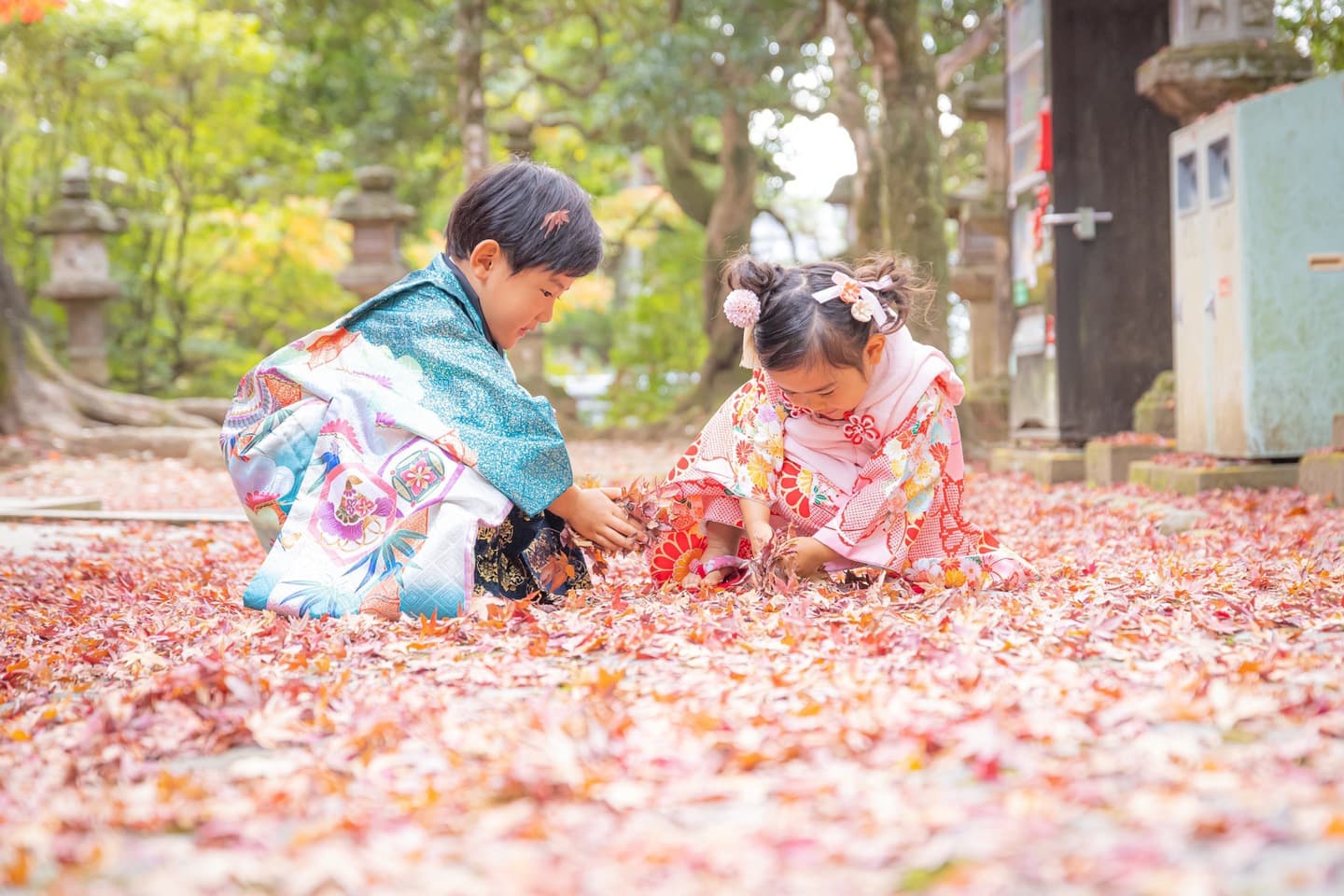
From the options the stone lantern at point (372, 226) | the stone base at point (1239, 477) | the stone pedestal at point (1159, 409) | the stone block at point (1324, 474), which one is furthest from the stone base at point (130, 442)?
the stone block at point (1324, 474)

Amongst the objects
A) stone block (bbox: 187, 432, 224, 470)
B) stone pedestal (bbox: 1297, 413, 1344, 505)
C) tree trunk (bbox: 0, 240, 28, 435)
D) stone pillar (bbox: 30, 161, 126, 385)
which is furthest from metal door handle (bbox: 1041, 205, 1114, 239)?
stone pillar (bbox: 30, 161, 126, 385)

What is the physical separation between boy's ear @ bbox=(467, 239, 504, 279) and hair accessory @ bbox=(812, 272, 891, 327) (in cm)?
83

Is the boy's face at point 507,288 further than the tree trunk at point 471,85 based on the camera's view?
No

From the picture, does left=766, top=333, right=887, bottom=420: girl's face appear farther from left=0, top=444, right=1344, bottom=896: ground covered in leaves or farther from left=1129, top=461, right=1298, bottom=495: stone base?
left=1129, top=461, right=1298, bottom=495: stone base

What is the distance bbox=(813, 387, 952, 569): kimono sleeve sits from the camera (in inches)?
129

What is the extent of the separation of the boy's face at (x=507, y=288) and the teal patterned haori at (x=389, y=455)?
0.14 ft

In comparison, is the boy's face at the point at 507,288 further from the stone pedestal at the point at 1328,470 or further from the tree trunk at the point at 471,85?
the tree trunk at the point at 471,85

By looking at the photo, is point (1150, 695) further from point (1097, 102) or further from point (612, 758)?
point (1097, 102)

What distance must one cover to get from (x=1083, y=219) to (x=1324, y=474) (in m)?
3.02

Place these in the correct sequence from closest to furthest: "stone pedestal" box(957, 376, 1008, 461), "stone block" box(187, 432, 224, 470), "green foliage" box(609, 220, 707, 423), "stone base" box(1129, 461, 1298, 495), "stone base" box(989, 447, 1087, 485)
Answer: "stone base" box(1129, 461, 1298, 495) → "stone base" box(989, 447, 1087, 485) → "stone block" box(187, 432, 224, 470) → "stone pedestal" box(957, 376, 1008, 461) → "green foliage" box(609, 220, 707, 423)

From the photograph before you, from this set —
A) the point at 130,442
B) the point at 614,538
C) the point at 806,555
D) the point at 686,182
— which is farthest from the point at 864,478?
the point at 686,182

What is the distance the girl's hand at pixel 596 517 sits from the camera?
321 cm

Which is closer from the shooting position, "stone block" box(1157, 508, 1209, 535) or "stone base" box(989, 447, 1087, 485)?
"stone block" box(1157, 508, 1209, 535)

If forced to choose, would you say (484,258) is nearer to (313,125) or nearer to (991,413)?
(991,413)
